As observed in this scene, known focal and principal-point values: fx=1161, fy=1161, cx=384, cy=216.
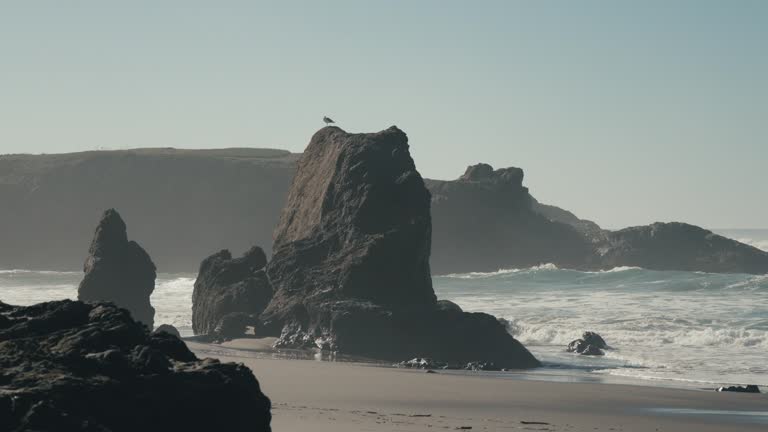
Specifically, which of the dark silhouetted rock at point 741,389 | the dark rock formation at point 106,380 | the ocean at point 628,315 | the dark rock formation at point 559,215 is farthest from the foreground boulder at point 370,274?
the dark rock formation at point 559,215

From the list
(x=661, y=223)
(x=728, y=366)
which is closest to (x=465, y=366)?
(x=728, y=366)

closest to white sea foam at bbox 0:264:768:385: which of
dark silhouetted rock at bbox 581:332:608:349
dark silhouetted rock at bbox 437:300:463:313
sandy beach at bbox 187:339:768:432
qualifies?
dark silhouetted rock at bbox 581:332:608:349

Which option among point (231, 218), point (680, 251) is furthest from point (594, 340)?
point (231, 218)

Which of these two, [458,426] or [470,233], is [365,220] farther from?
[470,233]

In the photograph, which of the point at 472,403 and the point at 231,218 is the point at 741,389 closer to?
the point at 472,403

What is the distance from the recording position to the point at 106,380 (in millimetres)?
11523

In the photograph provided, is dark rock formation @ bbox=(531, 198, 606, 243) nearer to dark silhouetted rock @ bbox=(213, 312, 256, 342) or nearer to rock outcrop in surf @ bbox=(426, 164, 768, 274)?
rock outcrop in surf @ bbox=(426, 164, 768, 274)

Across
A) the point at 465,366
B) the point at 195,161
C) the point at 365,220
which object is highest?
the point at 195,161

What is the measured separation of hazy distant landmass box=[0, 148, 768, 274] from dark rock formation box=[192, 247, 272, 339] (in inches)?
2485

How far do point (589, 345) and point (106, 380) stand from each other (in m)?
29.5

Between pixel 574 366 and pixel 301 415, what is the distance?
17270 mm

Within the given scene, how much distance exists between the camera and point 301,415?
19.7 metres

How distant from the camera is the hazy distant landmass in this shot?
4122 inches

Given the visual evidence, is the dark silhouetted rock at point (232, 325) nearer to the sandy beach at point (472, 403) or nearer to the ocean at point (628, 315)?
the ocean at point (628, 315)
